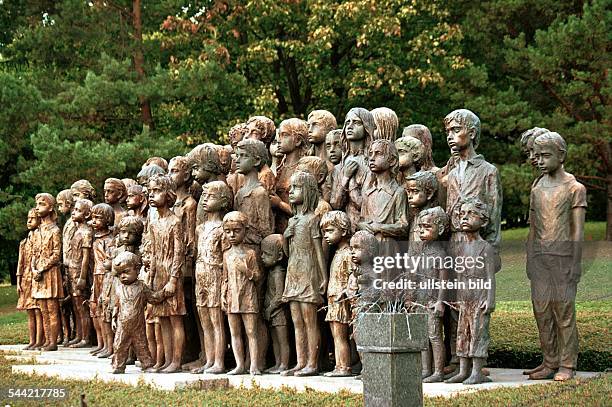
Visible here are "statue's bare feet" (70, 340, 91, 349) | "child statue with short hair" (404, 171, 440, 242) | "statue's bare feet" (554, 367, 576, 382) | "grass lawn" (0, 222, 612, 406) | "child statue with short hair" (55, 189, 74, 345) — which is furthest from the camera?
"statue's bare feet" (70, 340, 91, 349)

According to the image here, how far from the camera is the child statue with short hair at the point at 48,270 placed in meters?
14.6

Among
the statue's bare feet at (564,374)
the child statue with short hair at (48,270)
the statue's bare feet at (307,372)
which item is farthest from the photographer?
the child statue with short hair at (48,270)

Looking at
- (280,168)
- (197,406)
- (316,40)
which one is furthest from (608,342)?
(316,40)

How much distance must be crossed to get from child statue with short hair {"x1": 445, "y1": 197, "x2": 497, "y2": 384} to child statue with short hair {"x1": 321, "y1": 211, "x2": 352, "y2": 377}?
1.27 meters

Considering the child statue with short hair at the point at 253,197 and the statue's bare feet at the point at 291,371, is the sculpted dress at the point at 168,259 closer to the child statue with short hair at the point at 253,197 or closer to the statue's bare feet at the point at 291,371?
the child statue with short hair at the point at 253,197

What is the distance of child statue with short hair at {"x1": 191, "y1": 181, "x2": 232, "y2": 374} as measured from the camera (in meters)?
11.7

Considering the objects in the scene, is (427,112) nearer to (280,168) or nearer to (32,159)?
(32,159)

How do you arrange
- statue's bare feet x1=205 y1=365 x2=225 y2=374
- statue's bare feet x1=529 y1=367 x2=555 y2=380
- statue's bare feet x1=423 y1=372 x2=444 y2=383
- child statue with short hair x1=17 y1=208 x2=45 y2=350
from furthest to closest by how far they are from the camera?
child statue with short hair x1=17 y1=208 x2=45 y2=350, statue's bare feet x1=205 y1=365 x2=225 y2=374, statue's bare feet x1=529 y1=367 x2=555 y2=380, statue's bare feet x1=423 y1=372 x2=444 y2=383

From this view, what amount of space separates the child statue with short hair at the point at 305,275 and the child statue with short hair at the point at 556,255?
2.32 metres

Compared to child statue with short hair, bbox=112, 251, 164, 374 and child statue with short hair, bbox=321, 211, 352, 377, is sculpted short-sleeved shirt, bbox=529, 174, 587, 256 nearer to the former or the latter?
child statue with short hair, bbox=321, 211, 352, 377

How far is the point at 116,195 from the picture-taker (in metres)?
14.3

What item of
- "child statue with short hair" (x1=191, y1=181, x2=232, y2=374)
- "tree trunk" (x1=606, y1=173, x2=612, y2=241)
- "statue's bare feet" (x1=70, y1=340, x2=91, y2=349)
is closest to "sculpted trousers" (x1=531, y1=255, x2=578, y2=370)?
"child statue with short hair" (x1=191, y1=181, x2=232, y2=374)

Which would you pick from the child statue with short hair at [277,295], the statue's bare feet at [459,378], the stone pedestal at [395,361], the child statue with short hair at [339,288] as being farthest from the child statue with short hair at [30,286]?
the stone pedestal at [395,361]

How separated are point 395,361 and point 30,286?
8.52m
